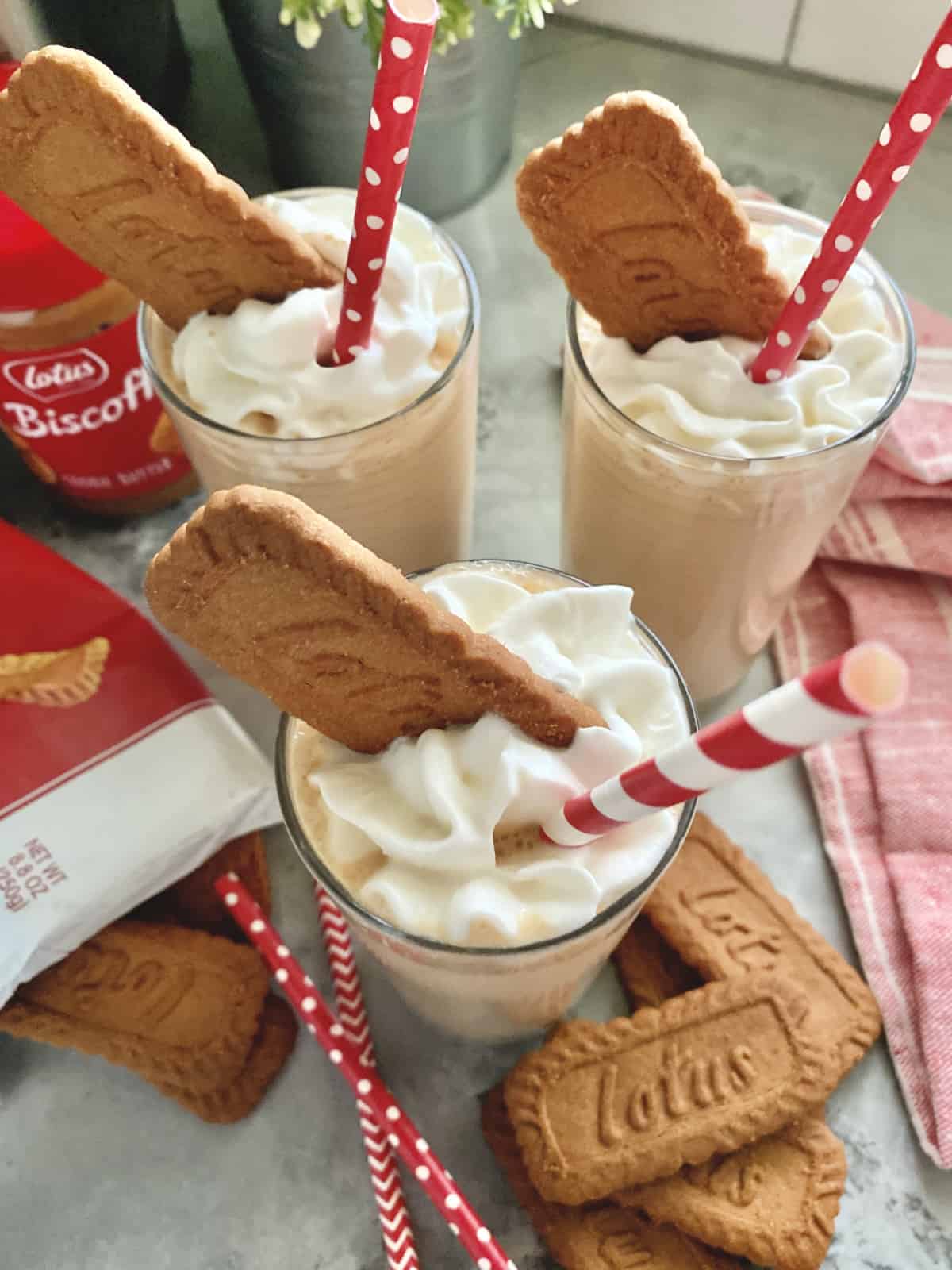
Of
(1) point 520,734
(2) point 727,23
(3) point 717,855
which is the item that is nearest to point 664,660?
(1) point 520,734

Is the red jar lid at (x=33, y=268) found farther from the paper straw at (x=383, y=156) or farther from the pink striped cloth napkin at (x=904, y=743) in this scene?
the pink striped cloth napkin at (x=904, y=743)

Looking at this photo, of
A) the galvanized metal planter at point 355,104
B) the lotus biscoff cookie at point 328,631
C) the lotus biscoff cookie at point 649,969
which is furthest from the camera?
the galvanized metal planter at point 355,104

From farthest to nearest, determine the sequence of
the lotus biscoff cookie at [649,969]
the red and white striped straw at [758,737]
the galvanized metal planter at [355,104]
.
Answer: the galvanized metal planter at [355,104] < the lotus biscoff cookie at [649,969] < the red and white striped straw at [758,737]

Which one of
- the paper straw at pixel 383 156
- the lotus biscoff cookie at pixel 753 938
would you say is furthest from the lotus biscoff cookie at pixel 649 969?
the paper straw at pixel 383 156

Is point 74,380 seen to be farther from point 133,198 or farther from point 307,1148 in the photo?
point 307,1148

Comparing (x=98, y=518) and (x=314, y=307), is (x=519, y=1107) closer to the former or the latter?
(x=314, y=307)
